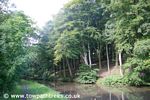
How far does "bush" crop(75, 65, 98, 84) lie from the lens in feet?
111

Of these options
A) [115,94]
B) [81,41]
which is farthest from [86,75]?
[115,94]

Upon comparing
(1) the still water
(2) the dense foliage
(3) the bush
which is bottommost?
(1) the still water

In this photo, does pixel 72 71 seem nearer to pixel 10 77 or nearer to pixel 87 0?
pixel 87 0

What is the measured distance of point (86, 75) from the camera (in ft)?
112

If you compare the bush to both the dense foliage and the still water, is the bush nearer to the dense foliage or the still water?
the dense foliage

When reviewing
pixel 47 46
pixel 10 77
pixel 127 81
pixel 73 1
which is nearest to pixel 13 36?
pixel 10 77

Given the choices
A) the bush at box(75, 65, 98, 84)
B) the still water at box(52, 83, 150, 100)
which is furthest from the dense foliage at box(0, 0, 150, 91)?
the still water at box(52, 83, 150, 100)

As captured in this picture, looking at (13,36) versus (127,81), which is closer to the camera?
(13,36)

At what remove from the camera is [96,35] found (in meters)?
34.7

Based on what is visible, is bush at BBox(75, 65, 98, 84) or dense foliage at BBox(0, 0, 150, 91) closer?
dense foliage at BBox(0, 0, 150, 91)

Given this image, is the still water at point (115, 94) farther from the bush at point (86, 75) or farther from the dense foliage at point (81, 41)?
the bush at point (86, 75)

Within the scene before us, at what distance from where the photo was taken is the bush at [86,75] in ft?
111

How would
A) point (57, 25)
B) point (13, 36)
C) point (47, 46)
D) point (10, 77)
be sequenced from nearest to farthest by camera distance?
point (10, 77) < point (13, 36) < point (57, 25) < point (47, 46)

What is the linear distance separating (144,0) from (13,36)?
1465 cm
